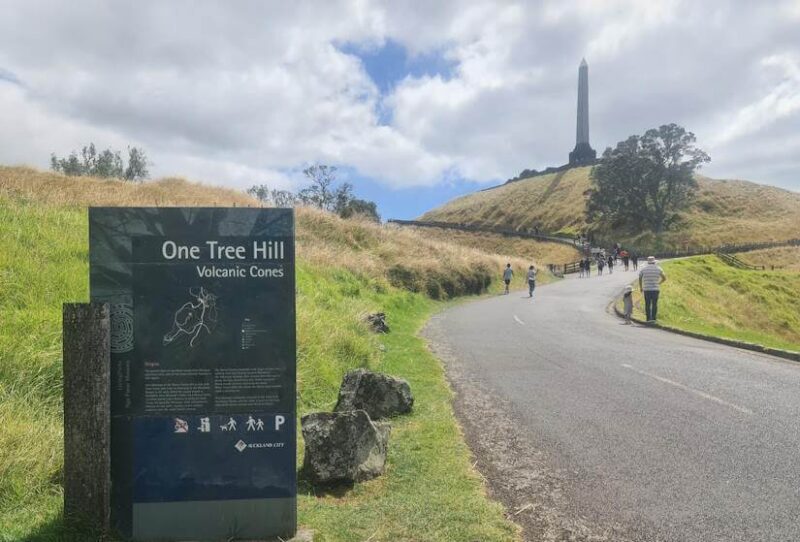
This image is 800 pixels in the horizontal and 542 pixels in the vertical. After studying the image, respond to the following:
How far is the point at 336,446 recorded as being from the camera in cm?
471

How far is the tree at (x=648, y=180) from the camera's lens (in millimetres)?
73125

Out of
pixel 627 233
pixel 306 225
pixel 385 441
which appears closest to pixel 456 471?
pixel 385 441

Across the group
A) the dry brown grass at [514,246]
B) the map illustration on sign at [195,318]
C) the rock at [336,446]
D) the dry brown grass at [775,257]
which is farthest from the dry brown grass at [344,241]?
the dry brown grass at [775,257]

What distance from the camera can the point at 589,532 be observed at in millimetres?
3977

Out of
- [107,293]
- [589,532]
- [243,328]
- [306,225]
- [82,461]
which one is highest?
[306,225]

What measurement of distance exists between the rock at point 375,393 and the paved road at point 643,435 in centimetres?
85

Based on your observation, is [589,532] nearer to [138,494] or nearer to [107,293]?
[138,494]

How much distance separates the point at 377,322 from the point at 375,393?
702 cm

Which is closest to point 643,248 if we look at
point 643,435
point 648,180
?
point 648,180

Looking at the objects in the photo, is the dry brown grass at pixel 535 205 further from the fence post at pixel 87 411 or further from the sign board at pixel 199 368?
the fence post at pixel 87 411

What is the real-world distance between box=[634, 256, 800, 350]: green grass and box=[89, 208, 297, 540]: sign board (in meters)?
17.2

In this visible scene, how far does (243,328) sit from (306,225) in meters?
23.2

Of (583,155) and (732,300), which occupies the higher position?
(583,155)

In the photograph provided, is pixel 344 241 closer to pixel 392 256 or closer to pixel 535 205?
pixel 392 256
